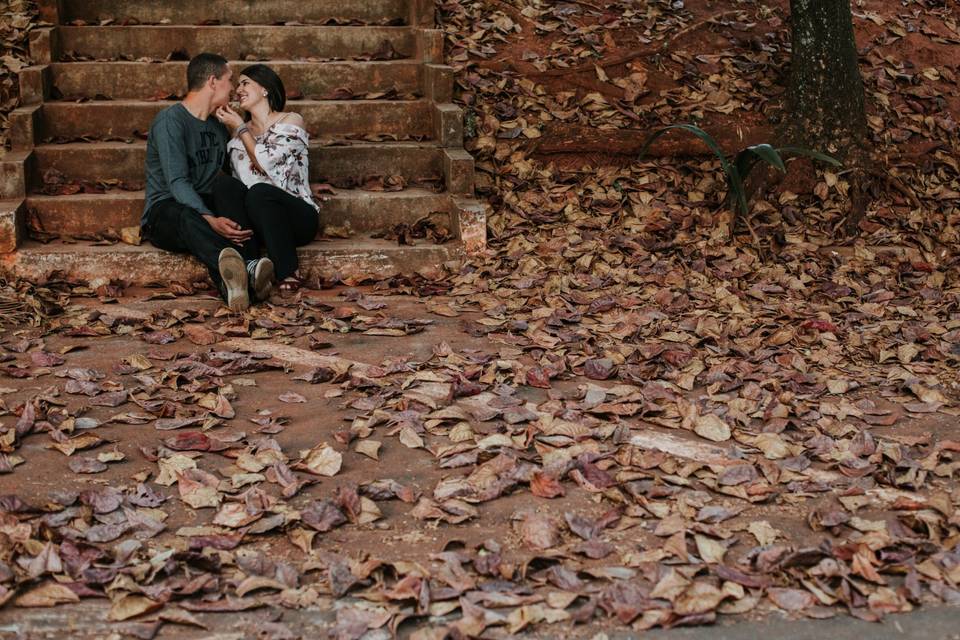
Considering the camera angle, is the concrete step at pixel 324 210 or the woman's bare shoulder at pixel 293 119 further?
the concrete step at pixel 324 210

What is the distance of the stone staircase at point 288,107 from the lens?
257 inches

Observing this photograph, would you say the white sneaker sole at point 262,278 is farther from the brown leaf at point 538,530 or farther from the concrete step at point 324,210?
the brown leaf at point 538,530

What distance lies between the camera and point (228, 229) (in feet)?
19.9

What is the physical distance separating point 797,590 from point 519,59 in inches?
215

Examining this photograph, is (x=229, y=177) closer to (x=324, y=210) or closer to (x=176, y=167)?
(x=176, y=167)

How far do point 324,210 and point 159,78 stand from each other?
1.61m

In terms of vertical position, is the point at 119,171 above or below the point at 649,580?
above

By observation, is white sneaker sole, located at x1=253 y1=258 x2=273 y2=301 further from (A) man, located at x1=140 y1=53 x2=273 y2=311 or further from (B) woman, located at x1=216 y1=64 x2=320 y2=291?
(B) woman, located at x1=216 y1=64 x2=320 y2=291

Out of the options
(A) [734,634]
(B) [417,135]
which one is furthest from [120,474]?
(B) [417,135]

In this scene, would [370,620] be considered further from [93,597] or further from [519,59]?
[519,59]

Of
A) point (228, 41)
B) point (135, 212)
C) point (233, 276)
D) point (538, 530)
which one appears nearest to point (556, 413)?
point (538, 530)

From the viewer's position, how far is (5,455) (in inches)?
160

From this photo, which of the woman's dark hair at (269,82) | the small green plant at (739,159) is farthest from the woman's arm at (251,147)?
the small green plant at (739,159)

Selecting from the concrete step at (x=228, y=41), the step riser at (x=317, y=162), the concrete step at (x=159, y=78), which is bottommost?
the step riser at (x=317, y=162)
